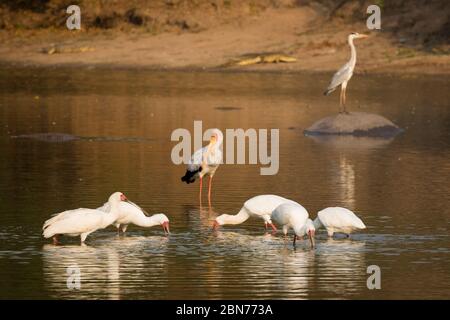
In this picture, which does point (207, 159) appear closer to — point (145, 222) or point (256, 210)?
point (256, 210)

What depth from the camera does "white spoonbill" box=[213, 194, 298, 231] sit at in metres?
15.9

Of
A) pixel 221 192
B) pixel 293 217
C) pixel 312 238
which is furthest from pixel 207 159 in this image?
pixel 312 238

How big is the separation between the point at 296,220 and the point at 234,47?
94.2 feet

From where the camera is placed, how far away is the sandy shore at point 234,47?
131 ft

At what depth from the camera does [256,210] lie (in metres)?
15.9

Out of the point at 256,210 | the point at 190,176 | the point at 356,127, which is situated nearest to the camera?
the point at 256,210

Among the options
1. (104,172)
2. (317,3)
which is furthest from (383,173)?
(317,3)

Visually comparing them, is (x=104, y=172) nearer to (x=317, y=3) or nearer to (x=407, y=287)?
(x=407, y=287)

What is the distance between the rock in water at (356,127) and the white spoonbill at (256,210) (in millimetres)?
10347

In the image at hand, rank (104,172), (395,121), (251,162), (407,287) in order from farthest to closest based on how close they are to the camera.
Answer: (395,121)
(251,162)
(104,172)
(407,287)

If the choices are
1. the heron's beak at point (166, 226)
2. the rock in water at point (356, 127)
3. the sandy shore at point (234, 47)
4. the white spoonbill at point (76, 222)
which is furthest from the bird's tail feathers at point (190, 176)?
the sandy shore at point (234, 47)

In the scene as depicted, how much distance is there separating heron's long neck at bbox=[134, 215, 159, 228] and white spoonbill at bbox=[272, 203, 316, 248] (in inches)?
56.3

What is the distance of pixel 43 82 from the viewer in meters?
37.9
